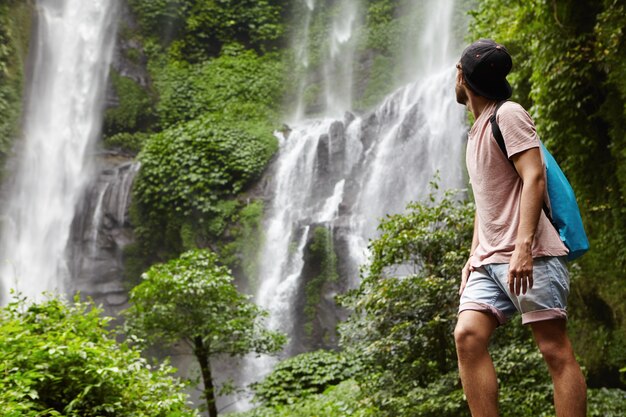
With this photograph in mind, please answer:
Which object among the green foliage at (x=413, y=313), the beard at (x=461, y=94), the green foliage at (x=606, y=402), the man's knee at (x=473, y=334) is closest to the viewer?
the man's knee at (x=473, y=334)

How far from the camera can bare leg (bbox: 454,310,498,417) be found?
2.18m

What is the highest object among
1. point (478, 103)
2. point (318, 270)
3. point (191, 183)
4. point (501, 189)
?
point (191, 183)

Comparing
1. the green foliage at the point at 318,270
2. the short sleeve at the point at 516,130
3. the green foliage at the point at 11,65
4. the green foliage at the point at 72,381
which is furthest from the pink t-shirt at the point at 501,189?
the green foliage at the point at 11,65

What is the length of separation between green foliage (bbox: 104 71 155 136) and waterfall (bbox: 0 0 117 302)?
0.32m

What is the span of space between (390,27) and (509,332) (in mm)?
14741

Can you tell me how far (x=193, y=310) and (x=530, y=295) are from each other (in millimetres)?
6708

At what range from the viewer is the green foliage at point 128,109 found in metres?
18.1

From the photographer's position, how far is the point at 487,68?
2.40 meters

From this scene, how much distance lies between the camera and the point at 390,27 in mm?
18766

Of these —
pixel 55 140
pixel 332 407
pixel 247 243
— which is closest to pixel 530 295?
pixel 332 407

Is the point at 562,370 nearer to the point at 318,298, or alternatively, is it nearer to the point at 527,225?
the point at 527,225

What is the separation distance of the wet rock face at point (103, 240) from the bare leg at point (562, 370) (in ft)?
46.7

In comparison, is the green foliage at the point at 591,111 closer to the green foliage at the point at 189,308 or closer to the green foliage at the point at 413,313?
the green foliage at the point at 413,313

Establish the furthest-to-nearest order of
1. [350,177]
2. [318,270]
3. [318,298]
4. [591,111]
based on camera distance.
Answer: [350,177] → [318,270] → [318,298] → [591,111]
